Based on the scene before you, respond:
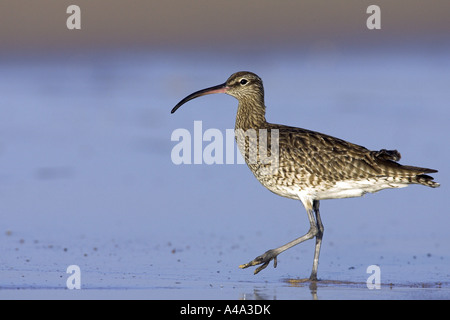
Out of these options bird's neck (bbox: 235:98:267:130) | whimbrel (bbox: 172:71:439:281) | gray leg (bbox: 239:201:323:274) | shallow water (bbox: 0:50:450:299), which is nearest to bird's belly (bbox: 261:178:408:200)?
whimbrel (bbox: 172:71:439:281)

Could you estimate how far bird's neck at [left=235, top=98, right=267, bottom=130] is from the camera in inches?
431

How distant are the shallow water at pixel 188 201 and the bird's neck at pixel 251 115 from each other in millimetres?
1285

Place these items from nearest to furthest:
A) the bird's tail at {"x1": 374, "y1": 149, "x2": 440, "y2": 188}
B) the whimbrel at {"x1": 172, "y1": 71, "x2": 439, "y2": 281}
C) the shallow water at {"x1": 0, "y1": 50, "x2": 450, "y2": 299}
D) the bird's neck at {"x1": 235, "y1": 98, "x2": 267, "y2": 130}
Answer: the shallow water at {"x1": 0, "y1": 50, "x2": 450, "y2": 299}, the bird's tail at {"x1": 374, "y1": 149, "x2": 440, "y2": 188}, the whimbrel at {"x1": 172, "y1": 71, "x2": 439, "y2": 281}, the bird's neck at {"x1": 235, "y1": 98, "x2": 267, "y2": 130}

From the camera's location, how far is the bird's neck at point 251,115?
1094 centimetres

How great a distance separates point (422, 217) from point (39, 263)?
472 cm

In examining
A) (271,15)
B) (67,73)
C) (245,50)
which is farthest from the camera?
(271,15)

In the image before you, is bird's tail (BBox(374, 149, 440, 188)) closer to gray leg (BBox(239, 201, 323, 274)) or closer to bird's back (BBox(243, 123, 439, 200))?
bird's back (BBox(243, 123, 439, 200))

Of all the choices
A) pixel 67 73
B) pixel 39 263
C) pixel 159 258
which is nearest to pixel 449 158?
pixel 159 258

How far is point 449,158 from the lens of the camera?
14.8 m

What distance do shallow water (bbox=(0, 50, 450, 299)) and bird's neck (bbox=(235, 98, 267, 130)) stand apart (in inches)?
50.6

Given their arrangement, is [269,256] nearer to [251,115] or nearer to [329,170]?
[329,170]

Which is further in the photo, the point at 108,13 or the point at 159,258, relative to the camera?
the point at 108,13

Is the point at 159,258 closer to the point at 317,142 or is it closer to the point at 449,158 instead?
the point at 317,142

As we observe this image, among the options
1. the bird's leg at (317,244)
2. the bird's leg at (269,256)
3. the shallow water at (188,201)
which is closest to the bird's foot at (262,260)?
the bird's leg at (269,256)
